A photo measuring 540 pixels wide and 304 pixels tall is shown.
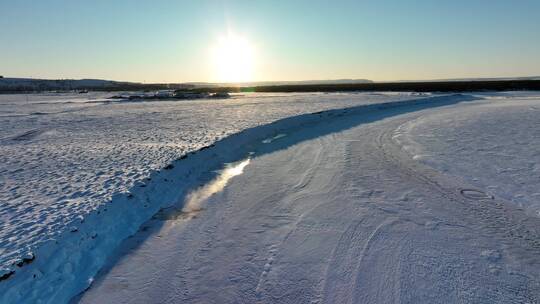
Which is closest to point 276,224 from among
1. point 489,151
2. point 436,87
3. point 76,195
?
point 76,195

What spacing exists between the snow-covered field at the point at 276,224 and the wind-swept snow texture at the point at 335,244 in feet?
0.08

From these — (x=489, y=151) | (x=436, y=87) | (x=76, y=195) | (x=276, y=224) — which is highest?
(x=436, y=87)

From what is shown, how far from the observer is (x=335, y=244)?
5.35 metres

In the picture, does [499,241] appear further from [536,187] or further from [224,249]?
[224,249]

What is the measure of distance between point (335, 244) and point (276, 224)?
4.08ft

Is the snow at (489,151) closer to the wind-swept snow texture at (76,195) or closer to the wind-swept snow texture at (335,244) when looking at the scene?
the wind-swept snow texture at (335,244)

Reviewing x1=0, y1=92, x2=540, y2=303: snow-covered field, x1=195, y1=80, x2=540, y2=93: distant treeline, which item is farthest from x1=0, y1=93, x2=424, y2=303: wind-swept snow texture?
x1=195, y1=80, x2=540, y2=93: distant treeline

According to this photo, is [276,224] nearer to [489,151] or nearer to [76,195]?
[76,195]

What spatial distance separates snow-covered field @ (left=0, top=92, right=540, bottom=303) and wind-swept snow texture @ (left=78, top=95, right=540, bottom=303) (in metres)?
0.02

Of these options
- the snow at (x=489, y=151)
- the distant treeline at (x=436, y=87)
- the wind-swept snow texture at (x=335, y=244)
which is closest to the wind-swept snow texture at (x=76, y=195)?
the wind-swept snow texture at (x=335, y=244)

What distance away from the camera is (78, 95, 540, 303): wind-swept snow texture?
168 inches

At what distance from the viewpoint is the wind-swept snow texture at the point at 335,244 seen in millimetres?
4258

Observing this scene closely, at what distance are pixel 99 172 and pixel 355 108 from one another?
21578 mm

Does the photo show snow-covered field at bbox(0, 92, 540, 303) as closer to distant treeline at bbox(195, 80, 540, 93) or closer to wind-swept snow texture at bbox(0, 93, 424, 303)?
wind-swept snow texture at bbox(0, 93, 424, 303)
